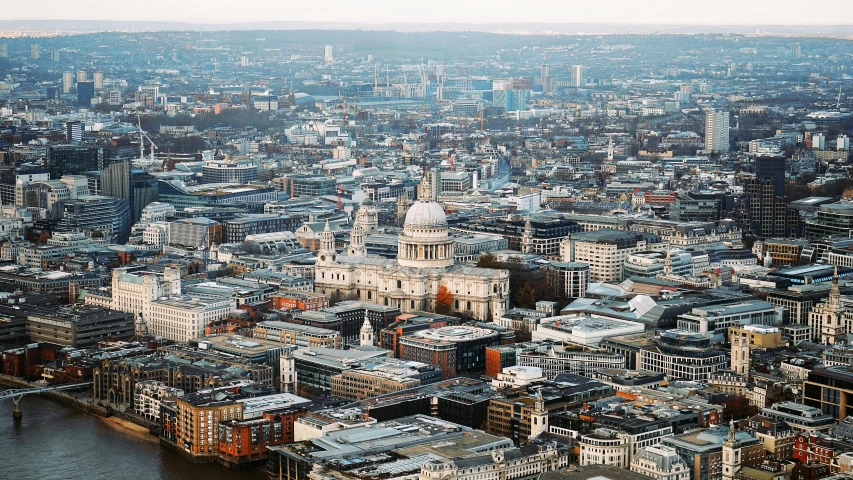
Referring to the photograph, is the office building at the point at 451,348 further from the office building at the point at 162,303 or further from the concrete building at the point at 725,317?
the office building at the point at 162,303

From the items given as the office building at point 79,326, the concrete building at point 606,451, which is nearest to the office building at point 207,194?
the office building at point 79,326

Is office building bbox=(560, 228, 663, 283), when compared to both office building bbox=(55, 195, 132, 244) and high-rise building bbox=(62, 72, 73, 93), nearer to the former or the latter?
office building bbox=(55, 195, 132, 244)

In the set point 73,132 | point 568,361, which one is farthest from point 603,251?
point 73,132

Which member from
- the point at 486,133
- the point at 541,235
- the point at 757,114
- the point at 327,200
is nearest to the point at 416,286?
the point at 541,235

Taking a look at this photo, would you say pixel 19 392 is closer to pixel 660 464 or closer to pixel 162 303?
pixel 162 303

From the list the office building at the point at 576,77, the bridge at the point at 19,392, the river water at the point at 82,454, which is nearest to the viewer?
the river water at the point at 82,454
